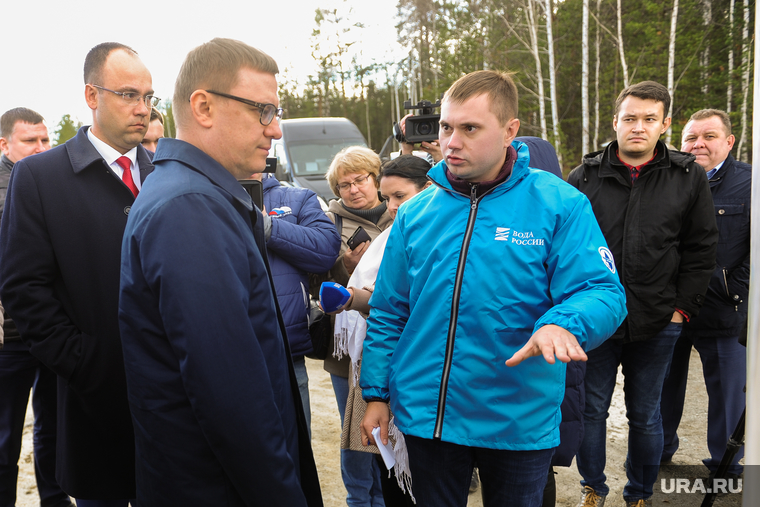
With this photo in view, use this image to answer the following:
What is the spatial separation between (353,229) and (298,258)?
1.51ft

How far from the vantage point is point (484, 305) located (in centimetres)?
177

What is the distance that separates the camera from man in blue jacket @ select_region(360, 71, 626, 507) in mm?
1761

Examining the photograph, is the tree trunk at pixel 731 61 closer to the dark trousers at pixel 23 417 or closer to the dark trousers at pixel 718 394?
the dark trousers at pixel 718 394

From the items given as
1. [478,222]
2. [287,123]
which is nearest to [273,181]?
[478,222]

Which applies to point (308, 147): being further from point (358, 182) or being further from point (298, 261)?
point (298, 261)

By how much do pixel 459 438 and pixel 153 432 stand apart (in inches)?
36.8

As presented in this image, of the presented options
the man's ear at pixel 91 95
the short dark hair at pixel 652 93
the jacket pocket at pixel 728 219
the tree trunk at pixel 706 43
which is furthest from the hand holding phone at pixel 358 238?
the tree trunk at pixel 706 43

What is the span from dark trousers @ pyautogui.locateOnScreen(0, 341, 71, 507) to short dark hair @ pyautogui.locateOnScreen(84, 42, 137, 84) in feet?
4.60

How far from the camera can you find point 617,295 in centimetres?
167

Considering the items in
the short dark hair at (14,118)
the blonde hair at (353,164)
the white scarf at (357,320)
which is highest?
the short dark hair at (14,118)

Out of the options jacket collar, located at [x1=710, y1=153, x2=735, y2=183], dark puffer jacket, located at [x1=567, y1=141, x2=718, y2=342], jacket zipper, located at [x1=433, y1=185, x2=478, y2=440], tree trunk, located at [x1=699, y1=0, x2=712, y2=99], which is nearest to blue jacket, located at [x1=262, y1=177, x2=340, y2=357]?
jacket zipper, located at [x1=433, y1=185, x2=478, y2=440]

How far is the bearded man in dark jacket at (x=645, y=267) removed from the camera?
2953 millimetres

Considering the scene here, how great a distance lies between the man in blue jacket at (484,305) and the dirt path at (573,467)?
60.1 inches

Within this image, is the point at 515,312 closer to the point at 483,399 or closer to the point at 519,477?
the point at 483,399
